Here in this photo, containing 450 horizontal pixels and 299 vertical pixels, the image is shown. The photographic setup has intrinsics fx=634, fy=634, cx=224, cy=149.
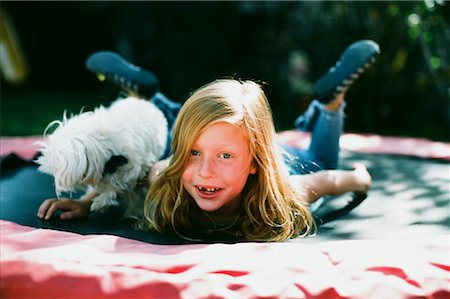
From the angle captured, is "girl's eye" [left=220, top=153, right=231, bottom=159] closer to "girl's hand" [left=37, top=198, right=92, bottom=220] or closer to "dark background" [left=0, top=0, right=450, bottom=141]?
"girl's hand" [left=37, top=198, right=92, bottom=220]

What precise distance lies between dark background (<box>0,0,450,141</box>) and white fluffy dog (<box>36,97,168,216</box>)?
1.97 meters

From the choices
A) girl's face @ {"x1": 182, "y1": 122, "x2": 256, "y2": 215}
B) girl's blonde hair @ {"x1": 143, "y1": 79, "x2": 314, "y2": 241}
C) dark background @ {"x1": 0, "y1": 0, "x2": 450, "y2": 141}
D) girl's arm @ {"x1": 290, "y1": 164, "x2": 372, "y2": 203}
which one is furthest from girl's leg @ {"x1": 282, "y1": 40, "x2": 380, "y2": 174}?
dark background @ {"x1": 0, "y1": 0, "x2": 450, "y2": 141}

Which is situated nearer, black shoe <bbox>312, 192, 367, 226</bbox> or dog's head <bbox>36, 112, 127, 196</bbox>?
dog's head <bbox>36, 112, 127, 196</bbox>

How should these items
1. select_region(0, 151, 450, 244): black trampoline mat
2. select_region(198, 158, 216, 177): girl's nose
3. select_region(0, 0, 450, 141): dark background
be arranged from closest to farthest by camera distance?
select_region(198, 158, 216, 177): girl's nose < select_region(0, 151, 450, 244): black trampoline mat < select_region(0, 0, 450, 141): dark background

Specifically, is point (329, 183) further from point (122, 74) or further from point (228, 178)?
point (122, 74)

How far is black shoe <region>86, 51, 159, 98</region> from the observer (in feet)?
7.75

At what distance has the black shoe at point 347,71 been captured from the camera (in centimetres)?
219

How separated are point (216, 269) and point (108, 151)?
2.01 feet

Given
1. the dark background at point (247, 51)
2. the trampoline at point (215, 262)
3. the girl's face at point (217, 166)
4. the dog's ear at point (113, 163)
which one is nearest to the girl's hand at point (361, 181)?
the trampoline at point (215, 262)

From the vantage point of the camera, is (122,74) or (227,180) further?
(122,74)

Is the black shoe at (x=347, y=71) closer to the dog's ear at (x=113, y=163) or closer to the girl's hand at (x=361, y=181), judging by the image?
the girl's hand at (x=361, y=181)

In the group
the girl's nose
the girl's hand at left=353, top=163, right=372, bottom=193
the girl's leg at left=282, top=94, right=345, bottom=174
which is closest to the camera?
the girl's nose

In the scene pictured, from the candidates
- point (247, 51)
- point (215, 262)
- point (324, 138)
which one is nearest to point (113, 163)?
point (215, 262)

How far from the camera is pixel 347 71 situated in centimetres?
219
